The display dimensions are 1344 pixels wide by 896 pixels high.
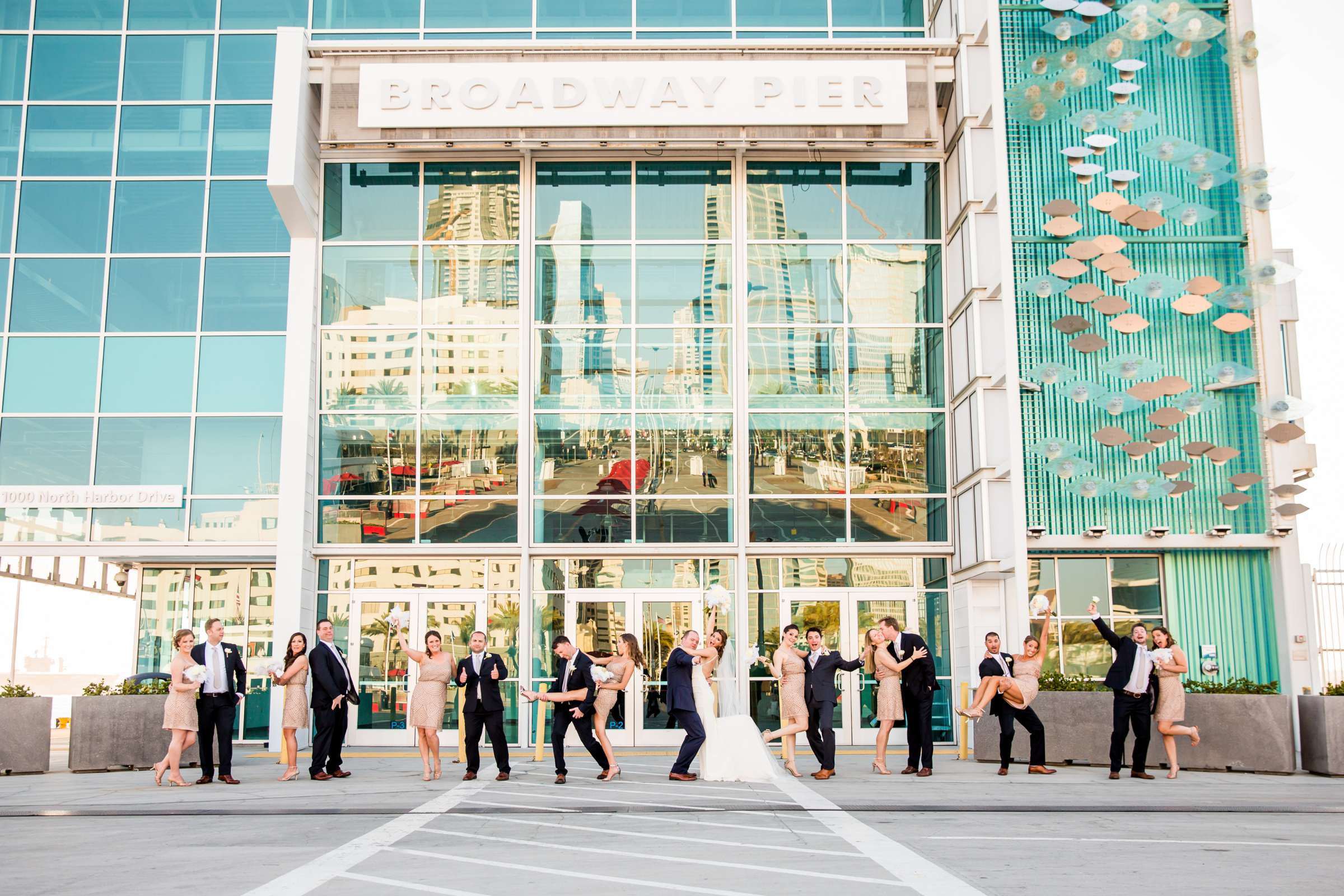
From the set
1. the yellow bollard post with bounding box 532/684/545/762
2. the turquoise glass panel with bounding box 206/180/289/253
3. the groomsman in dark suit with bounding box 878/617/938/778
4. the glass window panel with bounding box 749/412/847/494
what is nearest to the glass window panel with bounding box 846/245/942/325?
the glass window panel with bounding box 749/412/847/494

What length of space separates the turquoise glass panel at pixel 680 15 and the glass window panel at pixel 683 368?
5825mm

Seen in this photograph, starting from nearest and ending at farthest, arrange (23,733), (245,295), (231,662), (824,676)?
(231,662), (824,676), (23,733), (245,295)

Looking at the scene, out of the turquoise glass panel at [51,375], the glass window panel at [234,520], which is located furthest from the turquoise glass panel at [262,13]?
the glass window panel at [234,520]

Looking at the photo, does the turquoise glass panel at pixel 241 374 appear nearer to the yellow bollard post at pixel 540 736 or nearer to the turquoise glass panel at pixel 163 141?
the turquoise glass panel at pixel 163 141

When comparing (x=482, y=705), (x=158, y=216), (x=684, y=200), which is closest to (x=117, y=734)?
(x=482, y=705)

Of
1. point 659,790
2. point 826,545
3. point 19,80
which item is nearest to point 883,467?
point 826,545

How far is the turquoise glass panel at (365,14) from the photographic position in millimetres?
22594

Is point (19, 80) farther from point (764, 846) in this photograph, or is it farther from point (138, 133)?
point (764, 846)

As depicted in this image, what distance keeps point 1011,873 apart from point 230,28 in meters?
20.5

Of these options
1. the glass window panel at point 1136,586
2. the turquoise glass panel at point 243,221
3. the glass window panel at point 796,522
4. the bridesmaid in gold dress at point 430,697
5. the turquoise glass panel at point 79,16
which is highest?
the turquoise glass panel at point 79,16

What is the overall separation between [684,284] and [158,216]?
9.25m

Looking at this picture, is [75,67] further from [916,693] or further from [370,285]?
[916,693]

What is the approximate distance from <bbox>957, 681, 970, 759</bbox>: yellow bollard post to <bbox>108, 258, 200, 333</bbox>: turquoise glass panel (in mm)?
14282

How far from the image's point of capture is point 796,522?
2102 centimetres
